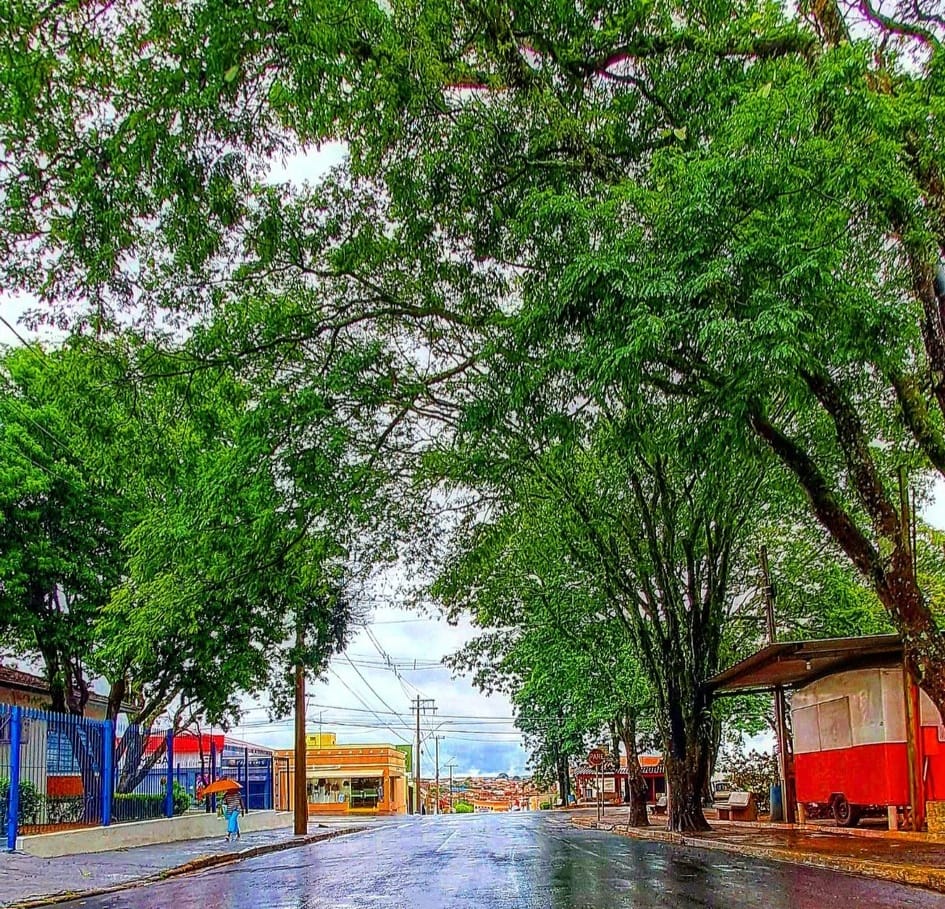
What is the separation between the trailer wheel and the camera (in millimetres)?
21844

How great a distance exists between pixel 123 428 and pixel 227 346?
79.1 inches

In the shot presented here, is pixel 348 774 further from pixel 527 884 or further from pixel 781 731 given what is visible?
pixel 527 884

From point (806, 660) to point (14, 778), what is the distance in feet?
50.0

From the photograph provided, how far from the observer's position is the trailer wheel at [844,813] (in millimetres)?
21844

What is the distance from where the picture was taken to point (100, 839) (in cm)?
2153

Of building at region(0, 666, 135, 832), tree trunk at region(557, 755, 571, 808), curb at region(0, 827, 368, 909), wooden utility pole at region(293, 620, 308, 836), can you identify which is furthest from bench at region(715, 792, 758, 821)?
tree trunk at region(557, 755, 571, 808)

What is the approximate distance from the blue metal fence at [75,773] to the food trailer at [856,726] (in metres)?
13.7

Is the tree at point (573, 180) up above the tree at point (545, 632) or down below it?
above

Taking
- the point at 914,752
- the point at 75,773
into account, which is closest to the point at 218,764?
the point at 75,773

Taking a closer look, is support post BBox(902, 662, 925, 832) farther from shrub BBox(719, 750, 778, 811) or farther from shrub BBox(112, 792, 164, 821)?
shrub BBox(112, 792, 164, 821)

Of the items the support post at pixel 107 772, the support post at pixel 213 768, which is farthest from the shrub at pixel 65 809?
the support post at pixel 213 768

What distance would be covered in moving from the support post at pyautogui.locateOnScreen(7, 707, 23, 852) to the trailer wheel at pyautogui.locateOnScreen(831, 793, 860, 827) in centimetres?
1646

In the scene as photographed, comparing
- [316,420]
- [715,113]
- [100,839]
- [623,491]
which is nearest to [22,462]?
[100,839]

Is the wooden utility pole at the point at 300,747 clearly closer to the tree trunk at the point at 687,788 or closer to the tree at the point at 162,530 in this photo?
the tree at the point at 162,530
